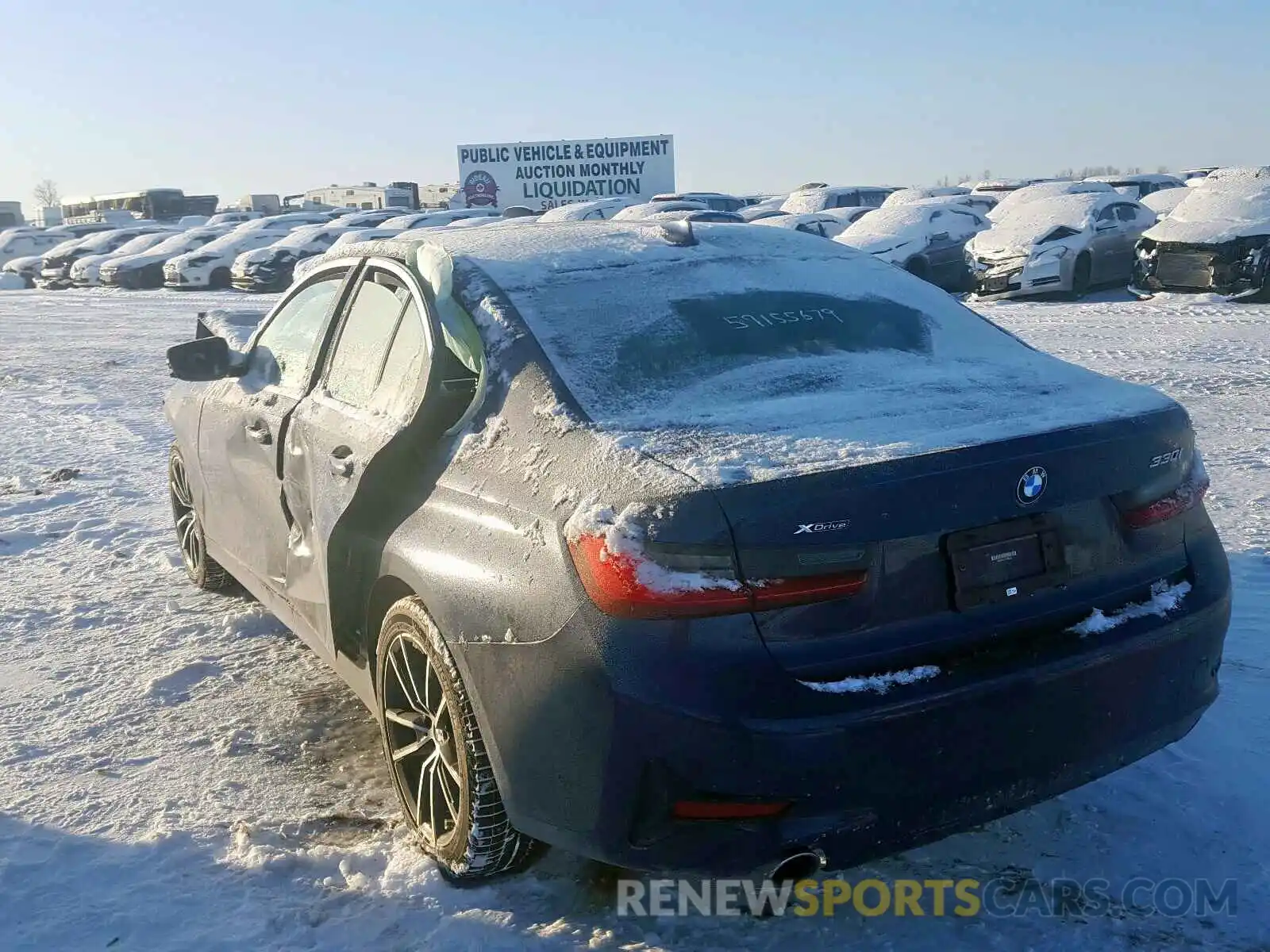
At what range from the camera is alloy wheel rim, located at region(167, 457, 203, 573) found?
5.09m

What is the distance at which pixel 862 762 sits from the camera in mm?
2217

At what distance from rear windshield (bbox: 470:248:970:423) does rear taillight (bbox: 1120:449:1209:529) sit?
75 centimetres

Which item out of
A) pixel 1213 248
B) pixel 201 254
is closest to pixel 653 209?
pixel 201 254

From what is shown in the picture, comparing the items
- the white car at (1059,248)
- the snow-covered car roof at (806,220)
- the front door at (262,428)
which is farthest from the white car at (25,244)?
the front door at (262,428)

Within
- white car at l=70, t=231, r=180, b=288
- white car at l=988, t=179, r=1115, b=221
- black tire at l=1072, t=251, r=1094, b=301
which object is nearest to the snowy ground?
black tire at l=1072, t=251, r=1094, b=301

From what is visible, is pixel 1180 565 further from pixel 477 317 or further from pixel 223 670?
pixel 223 670

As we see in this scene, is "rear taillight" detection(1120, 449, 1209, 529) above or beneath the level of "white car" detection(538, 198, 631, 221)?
beneath

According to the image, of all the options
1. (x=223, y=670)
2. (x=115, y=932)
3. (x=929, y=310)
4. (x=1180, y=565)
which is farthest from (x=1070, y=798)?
(x=223, y=670)

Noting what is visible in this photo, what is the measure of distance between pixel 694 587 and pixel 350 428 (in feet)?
4.74

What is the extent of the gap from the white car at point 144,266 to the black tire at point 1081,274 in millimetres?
20853

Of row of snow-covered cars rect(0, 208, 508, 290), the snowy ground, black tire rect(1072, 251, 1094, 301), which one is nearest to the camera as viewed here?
the snowy ground

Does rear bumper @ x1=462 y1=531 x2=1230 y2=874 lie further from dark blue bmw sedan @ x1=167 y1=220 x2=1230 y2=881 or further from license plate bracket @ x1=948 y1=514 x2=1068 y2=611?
license plate bracket @ x1=948 y1=514 x2=1068 y2=611

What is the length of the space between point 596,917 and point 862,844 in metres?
0.77

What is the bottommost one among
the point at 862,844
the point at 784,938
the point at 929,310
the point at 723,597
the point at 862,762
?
the point at 784,938
